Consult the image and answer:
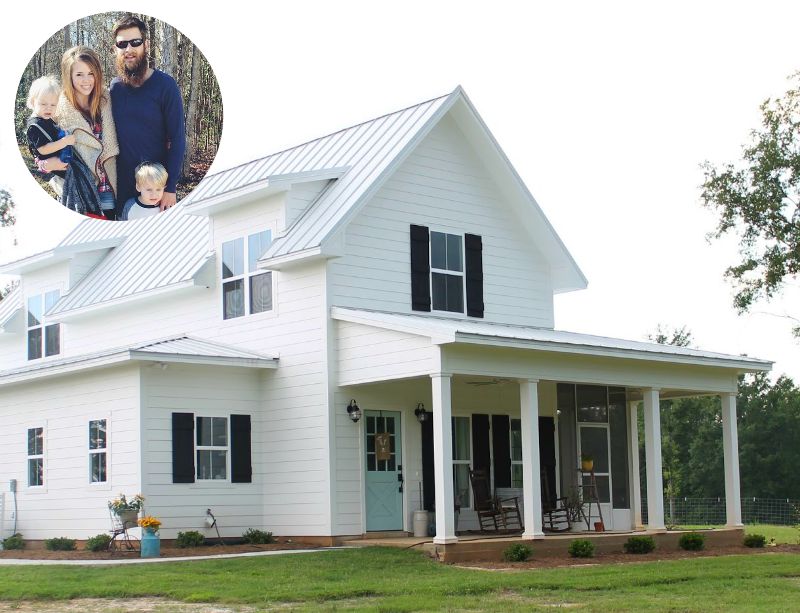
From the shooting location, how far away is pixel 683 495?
56.6m

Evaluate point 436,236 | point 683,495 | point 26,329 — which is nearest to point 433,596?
point 436,236

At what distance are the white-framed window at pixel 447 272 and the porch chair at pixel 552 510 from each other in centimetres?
375

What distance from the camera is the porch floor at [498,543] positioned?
18.5 meters

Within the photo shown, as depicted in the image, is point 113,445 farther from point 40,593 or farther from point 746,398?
point 746,398

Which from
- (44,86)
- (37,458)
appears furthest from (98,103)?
(37,458)

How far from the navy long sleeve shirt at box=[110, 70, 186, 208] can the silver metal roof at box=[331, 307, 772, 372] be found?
4020 millimetres

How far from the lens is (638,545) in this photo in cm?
2050

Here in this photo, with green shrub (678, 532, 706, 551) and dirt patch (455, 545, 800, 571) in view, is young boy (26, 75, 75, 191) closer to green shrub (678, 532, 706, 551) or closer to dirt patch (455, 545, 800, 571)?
dirt patch (455, 545, 800, 571)

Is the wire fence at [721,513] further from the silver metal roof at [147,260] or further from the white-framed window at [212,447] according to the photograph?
the white-framed window at [212,447]

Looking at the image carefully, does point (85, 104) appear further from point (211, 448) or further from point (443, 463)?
point (443, 463)

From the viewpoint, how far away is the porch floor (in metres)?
18.5

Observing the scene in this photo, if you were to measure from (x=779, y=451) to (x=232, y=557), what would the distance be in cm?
4316

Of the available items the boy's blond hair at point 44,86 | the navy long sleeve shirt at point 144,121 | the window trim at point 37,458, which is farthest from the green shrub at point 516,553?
the window trim at point 37,458

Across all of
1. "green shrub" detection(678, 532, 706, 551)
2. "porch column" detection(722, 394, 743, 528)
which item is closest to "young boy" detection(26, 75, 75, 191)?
"green shrub" detection(678, 532, 706, 551)
